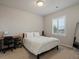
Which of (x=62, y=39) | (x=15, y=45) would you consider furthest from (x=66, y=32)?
(x=15, y=45)

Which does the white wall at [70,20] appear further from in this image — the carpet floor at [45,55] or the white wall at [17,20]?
the white wall at [17,20]

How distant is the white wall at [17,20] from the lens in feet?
12.2

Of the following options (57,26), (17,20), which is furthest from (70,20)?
(17,20)

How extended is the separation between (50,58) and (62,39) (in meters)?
2.16

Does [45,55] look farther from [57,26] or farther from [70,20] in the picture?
[57,26]

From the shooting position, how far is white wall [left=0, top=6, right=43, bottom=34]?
12.2 ft

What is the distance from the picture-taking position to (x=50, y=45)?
2.93 metres

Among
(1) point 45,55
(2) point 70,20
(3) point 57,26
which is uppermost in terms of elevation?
(2) point 70,20

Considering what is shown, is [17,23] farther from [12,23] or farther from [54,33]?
[54,33]

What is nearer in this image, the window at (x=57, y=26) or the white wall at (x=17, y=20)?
the white wall at (x=17, y=20)

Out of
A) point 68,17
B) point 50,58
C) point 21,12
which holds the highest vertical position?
point 21,12

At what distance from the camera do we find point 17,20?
4203 mm

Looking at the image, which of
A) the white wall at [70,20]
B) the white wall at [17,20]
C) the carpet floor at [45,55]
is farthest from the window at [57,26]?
the carpet floor at [45,55]

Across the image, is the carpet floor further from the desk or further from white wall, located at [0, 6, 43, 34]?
white wall, located at [0, 6, 43, 34]
